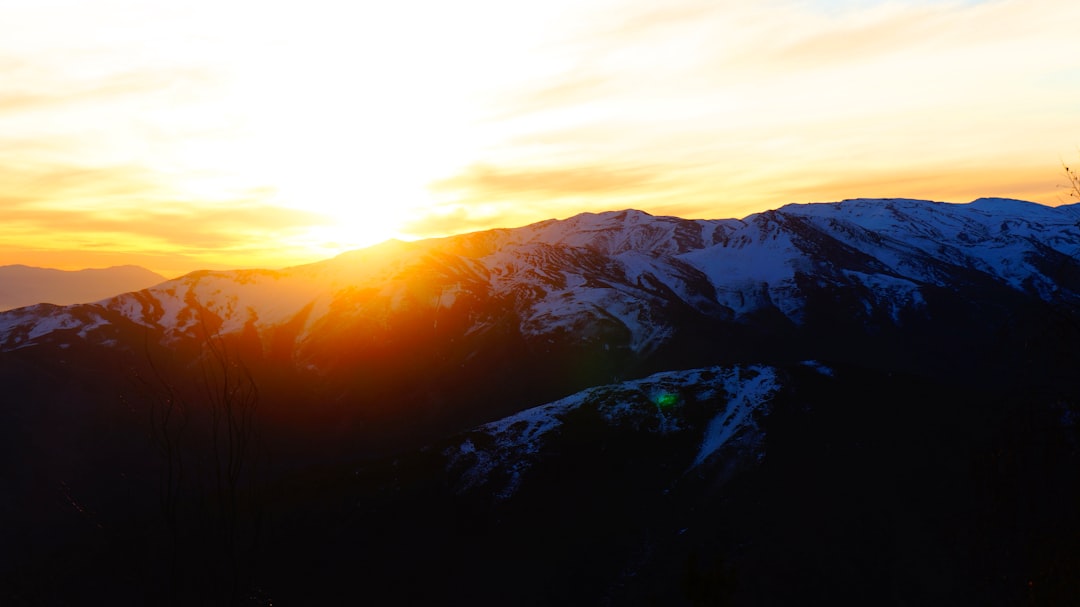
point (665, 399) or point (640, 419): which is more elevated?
point (665, 399)

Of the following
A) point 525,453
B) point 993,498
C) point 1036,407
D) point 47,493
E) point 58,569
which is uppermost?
point 1036,407

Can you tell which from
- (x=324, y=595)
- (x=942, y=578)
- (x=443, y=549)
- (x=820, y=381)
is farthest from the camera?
(x=820, y=381)

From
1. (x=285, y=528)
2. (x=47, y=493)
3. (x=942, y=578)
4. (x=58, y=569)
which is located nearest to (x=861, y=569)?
(x=942, y=578)

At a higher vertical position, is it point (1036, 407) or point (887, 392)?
point (1036, 407)

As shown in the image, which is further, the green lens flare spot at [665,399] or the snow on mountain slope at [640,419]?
the green lens flare spot at [665,399]

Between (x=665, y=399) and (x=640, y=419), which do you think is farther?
(x=665, y=399)

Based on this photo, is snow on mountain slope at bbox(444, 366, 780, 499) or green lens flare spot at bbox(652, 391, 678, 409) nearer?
snow on mountain slope at bbox(444, 366, 780, 499)

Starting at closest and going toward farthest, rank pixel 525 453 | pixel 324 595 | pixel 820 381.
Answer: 1. pixel 324 595
2. pixel 525 453
3. pixel 820 381

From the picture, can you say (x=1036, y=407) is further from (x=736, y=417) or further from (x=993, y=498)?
(x=736, y=417)
